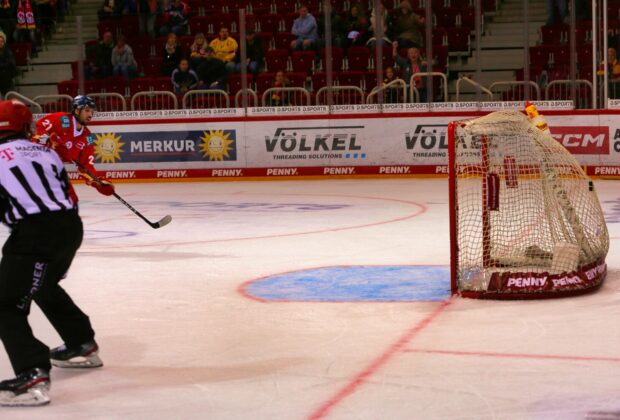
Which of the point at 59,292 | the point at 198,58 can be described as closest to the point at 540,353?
the point at 59,292

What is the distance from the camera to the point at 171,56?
694 inches

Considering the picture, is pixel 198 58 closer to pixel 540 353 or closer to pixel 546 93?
pixel 546 93

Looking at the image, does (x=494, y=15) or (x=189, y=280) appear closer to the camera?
(x=189, y=280)

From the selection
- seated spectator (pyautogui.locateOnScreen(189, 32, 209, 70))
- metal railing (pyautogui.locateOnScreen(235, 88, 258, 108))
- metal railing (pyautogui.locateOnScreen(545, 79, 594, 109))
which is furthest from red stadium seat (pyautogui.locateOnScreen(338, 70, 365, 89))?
metal railing (pyautogui.locateOnScreen(545, 79, 594, 109))

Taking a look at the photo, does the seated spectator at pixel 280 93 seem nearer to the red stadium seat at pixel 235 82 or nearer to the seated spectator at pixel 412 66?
the red stadium seat at pixel 235 82

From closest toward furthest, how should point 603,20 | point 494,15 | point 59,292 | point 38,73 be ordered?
1. point 59,292
2. point 603,20
3. point 494,15
4. point 38,73

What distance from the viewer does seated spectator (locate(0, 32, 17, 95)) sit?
1770 centimetres

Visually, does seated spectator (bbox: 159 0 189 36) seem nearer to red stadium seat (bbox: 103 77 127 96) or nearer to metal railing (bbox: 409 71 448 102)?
red stadium seat (bbox: 103 77 127 96)

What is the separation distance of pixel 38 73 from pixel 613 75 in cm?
928

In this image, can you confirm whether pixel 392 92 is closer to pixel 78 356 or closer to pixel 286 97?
Result: pixel 286 97

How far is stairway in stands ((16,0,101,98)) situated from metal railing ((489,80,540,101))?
6.54 m

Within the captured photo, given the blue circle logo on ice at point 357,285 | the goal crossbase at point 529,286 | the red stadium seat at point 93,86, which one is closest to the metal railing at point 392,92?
the red stadium seat at point 93,86

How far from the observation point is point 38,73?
18.3 metres

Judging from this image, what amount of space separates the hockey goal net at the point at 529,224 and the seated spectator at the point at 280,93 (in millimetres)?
8711
